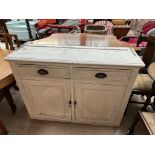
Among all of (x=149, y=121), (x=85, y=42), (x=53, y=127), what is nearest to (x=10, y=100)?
(x=53, y=127)

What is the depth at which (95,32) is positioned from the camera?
2.65 metres

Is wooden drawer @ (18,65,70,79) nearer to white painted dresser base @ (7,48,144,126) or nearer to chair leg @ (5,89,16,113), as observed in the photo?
white painted dresser base @ (7,48,144,126)

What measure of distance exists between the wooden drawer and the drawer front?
0.10 meters

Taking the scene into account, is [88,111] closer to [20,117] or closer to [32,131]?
[32,131]

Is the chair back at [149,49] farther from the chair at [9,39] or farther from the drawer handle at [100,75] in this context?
the chair at [9,39]

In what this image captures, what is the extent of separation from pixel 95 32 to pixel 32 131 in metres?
2.11

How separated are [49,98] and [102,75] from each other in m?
0.59

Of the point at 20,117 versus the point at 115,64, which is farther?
the point at 20,117

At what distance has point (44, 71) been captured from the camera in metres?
1.10

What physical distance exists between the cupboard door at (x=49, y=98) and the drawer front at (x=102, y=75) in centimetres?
15

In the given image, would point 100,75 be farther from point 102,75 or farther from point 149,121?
point 149,121

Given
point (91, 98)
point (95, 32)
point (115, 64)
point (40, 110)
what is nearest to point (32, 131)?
point (40, 110)

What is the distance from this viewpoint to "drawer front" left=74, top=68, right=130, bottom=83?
103 cm

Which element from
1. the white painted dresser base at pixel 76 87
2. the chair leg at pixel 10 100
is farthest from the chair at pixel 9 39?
the white painted dresser base at pixel 76 87
